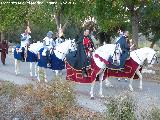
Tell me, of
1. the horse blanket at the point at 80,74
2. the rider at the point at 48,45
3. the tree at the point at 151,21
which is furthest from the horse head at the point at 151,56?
the tree at the point at 151,21

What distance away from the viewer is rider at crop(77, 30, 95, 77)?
1814cm

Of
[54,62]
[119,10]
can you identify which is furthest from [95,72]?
[119,10]

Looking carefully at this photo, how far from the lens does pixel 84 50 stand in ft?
59.7

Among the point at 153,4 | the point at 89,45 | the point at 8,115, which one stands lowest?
the point at 8,115

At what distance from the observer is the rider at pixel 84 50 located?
59.5 ft

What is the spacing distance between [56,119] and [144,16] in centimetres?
2275

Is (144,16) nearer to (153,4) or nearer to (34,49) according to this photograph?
(153,4)

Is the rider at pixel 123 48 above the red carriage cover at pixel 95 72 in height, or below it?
above

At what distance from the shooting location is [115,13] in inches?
1177

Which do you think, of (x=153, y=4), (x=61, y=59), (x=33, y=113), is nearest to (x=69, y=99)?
(x=33, y=113)

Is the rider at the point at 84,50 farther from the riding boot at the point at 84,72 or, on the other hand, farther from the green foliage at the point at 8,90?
the green foliage at the point at 8,90

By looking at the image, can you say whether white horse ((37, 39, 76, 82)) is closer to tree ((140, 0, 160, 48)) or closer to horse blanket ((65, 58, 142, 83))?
horse blanket ((65, 58, 142, 83))

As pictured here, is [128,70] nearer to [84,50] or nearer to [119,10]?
[84,50]

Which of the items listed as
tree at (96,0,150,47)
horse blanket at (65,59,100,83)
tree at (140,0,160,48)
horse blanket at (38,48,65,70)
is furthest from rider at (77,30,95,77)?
tree at (140,0,160,48)
